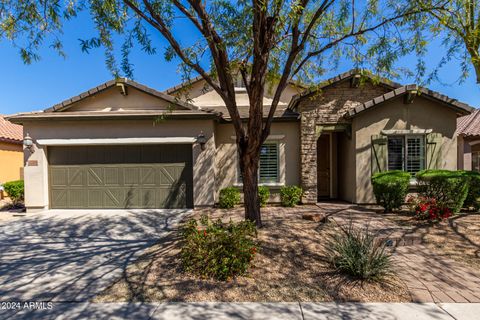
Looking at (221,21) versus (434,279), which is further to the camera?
(221,21)

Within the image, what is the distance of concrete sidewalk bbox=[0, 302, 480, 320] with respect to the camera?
125 inches

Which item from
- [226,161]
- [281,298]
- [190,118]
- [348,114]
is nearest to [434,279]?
[281,298]

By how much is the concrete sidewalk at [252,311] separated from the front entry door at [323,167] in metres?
7.94

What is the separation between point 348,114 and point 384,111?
1.42 m

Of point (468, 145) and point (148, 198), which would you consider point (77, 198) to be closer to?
point (148, 198)

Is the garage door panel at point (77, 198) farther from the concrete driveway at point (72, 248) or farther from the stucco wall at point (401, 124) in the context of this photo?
the stucco wall at point (401, 124)

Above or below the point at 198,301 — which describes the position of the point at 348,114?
above

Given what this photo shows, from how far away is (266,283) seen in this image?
13.0ft

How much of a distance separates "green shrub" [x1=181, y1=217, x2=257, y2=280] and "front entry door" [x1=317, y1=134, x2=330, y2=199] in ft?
24.0

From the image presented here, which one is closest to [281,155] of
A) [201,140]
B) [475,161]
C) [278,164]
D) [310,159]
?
[278,164]

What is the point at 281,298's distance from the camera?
11.8 feet

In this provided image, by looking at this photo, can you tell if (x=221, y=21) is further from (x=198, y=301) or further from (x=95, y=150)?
(x=95, y=150)

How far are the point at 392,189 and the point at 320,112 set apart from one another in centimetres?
391

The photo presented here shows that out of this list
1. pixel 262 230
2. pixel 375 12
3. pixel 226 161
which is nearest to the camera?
pixel 375 12
